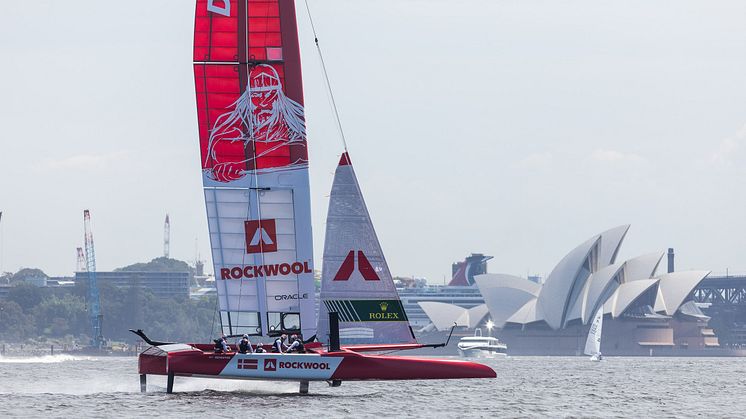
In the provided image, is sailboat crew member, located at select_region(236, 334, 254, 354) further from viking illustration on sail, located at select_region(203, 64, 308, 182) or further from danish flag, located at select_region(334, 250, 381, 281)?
viking illustration on sail, located at select_region(203, 64, 308, 182)

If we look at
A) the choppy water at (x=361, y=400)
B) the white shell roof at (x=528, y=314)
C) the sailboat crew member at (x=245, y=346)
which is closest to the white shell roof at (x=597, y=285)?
the white shell roof at (x=528, y=314)

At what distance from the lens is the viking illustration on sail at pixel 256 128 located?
126ft

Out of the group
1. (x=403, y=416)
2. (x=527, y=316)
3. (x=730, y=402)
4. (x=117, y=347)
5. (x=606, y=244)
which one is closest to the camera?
(x=403, y=416)

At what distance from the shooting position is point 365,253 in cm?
3847

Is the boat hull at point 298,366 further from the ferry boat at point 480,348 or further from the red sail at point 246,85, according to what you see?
the ferry boat at point 480,348

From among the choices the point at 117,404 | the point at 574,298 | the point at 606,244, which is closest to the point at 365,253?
the point at 117,404

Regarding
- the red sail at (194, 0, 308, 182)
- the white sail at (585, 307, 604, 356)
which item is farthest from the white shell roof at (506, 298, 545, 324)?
the red sail at (194, 0, 308, 182)

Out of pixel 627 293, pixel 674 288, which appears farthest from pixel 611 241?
pixel 674 288

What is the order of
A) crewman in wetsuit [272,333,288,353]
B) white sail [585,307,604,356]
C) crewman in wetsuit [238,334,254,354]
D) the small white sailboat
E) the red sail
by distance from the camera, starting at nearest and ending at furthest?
crewman in wetsuit [238,334,254,354] < crewman in wetsuit [272,333,288,353] < the red sail < the small white sailboat < white sail [585,307,604,356]

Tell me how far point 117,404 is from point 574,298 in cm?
11574

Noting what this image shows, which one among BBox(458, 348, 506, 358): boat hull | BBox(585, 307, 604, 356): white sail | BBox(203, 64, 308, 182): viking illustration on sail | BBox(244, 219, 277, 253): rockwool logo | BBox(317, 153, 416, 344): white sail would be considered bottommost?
BBox(458, 348, 506, 358): boat hull

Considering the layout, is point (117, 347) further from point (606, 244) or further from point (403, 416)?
point (403, 416)

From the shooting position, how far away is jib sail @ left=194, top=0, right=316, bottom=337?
38.2 meters

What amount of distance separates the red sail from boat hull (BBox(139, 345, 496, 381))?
5.01 m
